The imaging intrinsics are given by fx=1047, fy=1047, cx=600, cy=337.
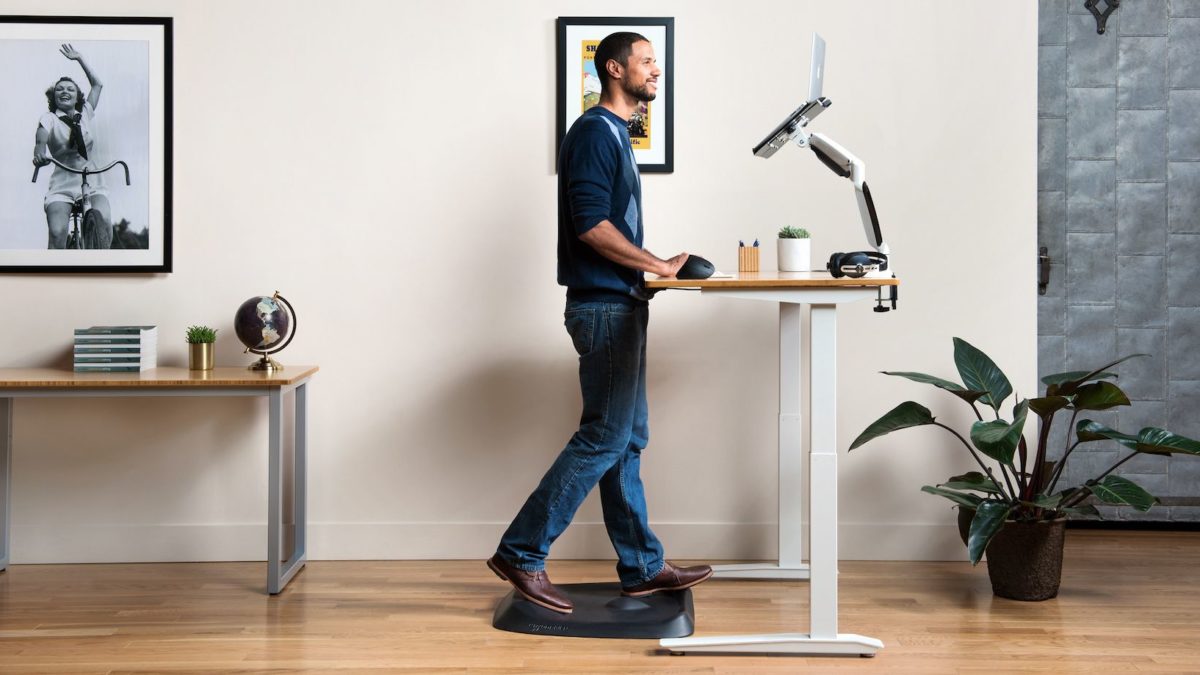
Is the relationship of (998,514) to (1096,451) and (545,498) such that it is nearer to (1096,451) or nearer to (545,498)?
(545,498)

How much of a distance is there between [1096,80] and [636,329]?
227 centimetres

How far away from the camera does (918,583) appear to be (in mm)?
3090

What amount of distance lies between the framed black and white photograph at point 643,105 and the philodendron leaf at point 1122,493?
5.12 feet

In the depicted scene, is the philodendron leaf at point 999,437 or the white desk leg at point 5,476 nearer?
the philodendron leaf at point 999,437

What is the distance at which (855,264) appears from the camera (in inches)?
96.1

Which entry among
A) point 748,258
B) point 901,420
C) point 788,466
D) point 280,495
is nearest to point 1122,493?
point 901,420

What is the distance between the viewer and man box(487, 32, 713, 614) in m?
2.62

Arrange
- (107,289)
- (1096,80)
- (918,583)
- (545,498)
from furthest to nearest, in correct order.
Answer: (1096,80) → (107,289) → (918,583) → (545,498)

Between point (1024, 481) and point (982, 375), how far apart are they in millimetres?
322

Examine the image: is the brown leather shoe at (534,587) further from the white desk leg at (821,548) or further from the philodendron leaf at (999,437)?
the philodendron leaf at (999,437)

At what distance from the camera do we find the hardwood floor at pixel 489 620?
2.40 meters

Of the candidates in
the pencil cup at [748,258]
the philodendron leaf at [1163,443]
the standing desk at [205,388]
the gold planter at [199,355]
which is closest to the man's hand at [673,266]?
the pencil cup at [748,258]

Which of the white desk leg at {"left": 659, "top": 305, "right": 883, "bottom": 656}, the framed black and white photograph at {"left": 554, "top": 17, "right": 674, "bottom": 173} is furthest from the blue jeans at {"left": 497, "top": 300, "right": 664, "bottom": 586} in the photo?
the framed black and white photograph at {"left": 554, "top": 17, "right": 674, "bottom": 173}

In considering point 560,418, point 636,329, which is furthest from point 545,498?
point 560,418
